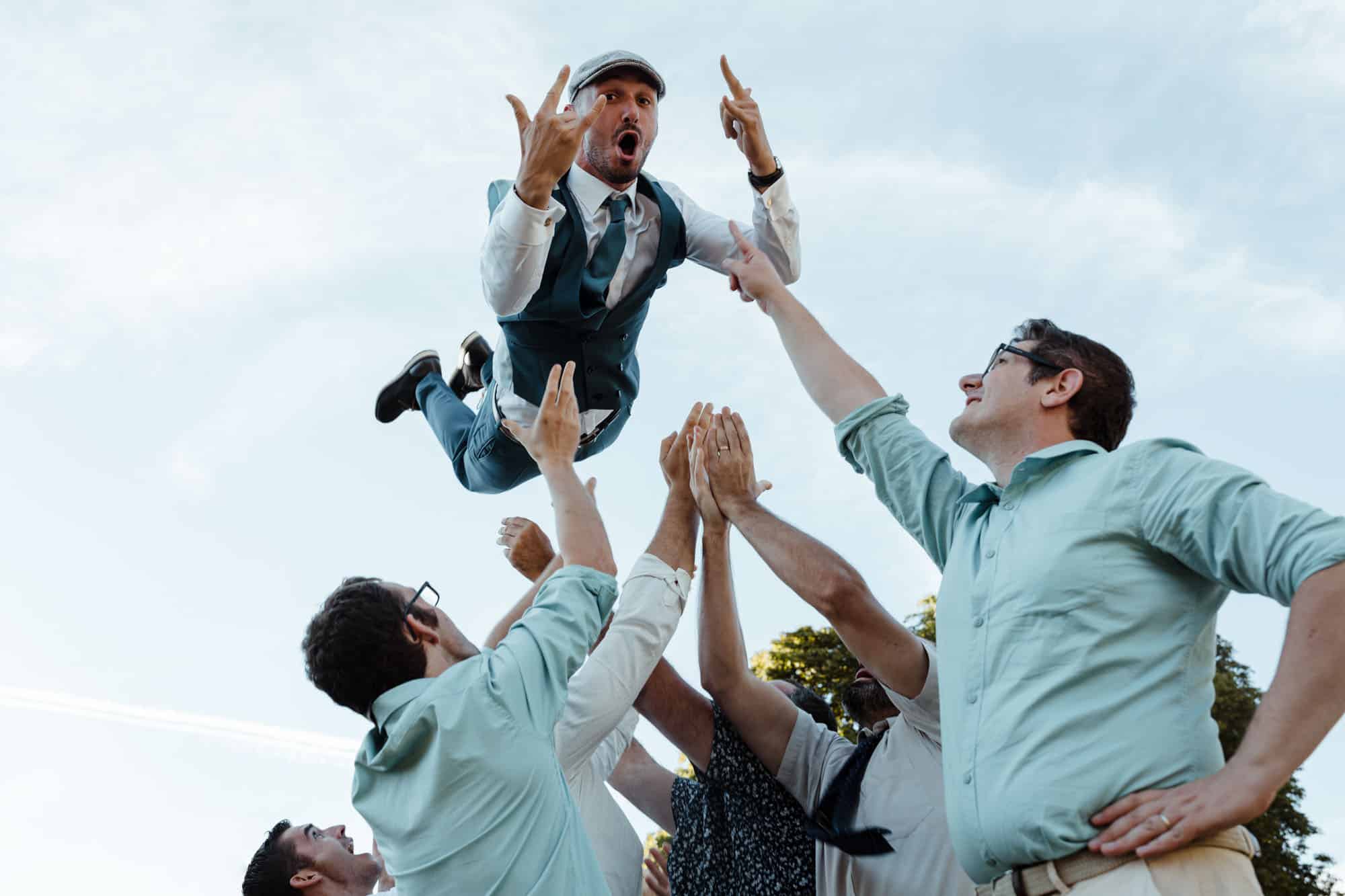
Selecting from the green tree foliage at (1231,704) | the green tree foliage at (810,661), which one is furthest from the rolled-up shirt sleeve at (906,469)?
the green tree foliage at (810,661)

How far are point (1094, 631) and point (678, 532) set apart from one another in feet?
4.86

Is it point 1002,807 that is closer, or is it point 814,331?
point 1002,807

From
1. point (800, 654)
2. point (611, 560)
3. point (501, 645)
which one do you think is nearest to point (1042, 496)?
point (611, 560)

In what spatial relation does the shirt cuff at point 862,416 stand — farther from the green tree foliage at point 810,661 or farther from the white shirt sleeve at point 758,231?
the green tree foliage at point 810,661

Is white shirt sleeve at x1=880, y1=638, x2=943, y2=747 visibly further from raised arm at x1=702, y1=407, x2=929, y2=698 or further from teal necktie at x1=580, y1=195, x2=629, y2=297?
teal necktie at x1=580, y1=195, x2=629, y2=297

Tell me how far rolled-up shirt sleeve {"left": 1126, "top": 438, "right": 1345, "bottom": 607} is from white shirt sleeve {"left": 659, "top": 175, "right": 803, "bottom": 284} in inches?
87.9

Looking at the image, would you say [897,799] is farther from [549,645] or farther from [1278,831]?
[1278,831]

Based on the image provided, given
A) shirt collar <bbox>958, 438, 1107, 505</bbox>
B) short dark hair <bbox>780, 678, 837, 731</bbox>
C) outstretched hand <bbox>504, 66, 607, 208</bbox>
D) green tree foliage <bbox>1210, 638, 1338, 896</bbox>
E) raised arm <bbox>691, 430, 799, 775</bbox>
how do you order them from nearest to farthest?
shirt collar <bbox>958, 438, 1107, 505</bbox> → raised arm <bbox>691, 430, 799, 775</bbox> → outstretched hand <bbox>504, 66, 607, 208</bbox> → short dark hair <bbox>780, 678, 837, 731</bbox> → green tree foliage <bbox>1210, 638, 1338, 896</bbox>

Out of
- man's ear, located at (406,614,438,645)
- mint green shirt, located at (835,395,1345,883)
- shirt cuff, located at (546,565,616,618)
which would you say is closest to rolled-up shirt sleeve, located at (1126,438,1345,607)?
mint green shirt, located at (835,395,1345,883)

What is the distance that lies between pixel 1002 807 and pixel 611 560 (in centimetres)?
113

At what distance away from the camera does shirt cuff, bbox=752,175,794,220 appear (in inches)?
188

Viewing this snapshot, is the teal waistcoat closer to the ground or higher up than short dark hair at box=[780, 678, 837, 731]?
higher up

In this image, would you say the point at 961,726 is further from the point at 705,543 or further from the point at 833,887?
the point at 705,543

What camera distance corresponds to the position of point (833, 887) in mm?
3572
